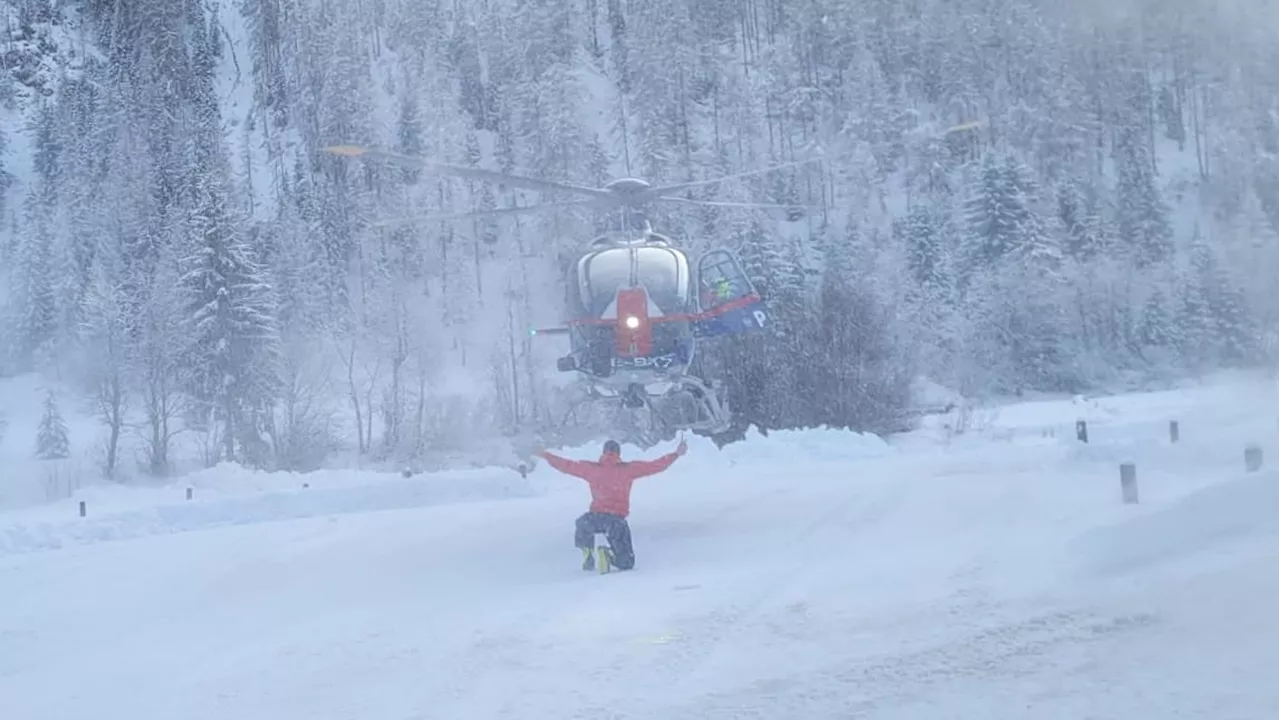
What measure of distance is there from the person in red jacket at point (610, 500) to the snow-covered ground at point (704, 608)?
13.8 inches

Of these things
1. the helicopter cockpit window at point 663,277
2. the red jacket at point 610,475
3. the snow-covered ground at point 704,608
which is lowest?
the snow-covered ground at point 704,608

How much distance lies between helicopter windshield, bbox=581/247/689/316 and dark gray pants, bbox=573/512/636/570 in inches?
147

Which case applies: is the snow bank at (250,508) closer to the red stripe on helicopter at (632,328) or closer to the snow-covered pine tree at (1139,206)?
the red stripe on helicopter at (632,328)

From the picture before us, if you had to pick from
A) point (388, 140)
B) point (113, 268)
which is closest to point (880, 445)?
point (113, 268)

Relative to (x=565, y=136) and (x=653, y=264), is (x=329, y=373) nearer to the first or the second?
(x=565, y=136)

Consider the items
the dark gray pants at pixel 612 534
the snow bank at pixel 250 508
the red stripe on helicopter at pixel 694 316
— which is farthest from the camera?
the snow bank at pixel 250 508

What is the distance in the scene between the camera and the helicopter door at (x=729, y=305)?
538 inches

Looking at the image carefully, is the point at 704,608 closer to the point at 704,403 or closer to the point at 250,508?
the point at 704,403

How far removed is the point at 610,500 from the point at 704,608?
253cm

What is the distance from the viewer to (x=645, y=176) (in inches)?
2265

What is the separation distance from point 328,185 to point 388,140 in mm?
5858

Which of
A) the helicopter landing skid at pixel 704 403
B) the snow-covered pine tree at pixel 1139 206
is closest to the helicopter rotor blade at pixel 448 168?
the helicopter landing skid at pixel 704 403

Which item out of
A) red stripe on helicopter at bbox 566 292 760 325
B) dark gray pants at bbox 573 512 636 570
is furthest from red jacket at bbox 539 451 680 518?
red stripe on helicopter at bbox 566 292 760 325

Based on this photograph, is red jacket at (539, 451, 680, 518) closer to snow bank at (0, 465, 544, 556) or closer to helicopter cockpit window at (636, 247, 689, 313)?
helicopter cockpit window at (636, 247, 689, 313)
